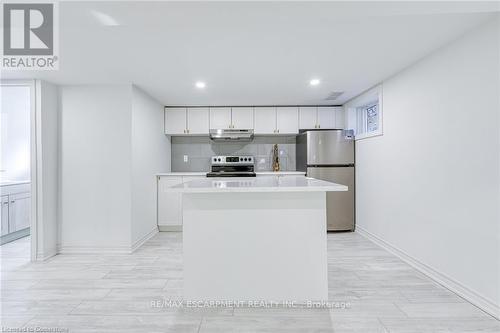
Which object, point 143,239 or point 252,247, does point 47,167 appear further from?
point 252,247

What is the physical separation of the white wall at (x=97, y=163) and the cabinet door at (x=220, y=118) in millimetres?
1663

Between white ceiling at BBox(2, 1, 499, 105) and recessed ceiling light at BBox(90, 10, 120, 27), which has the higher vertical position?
white ceiling at BBox(2, 1, 499, 105)

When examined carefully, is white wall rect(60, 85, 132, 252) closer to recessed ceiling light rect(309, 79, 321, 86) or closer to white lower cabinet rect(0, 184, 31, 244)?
white lower cabinet rect(0, 184, 31, 244)

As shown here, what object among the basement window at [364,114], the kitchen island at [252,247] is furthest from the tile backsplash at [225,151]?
the kitchen island at [252,247]

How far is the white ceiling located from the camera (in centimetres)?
167

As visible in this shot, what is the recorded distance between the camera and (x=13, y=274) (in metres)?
2.93

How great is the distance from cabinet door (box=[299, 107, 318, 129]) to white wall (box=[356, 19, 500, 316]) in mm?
1541

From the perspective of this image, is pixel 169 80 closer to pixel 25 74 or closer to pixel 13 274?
pixel 25 74

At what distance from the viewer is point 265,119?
500 centimetres

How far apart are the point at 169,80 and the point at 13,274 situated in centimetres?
275

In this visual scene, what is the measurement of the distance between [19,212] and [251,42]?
449cm

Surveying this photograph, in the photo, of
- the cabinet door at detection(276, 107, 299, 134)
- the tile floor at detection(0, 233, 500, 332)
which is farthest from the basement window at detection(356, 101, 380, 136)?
the tile floor at detection(0, 233, 500, 332)

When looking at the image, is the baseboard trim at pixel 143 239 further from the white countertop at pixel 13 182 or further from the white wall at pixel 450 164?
the white wall at pixel 450 164

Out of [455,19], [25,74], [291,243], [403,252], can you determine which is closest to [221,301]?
[291,243]
